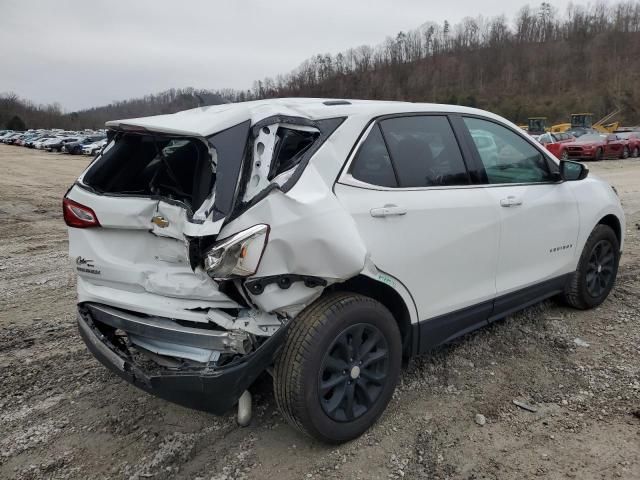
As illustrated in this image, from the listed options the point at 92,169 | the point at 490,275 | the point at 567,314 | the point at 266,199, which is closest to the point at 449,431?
the point at 490,275

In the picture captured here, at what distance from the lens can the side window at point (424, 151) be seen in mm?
3041

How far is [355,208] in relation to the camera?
269cm

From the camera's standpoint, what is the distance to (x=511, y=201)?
3543mm

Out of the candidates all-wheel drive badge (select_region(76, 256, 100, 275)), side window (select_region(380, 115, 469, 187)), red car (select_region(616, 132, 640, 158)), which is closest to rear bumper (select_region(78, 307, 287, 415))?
all-wheel drive badge (select_region(76, 256, 100, 275))

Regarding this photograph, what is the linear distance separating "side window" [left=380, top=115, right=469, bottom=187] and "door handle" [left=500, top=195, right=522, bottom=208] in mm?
330

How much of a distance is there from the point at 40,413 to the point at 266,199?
202cm

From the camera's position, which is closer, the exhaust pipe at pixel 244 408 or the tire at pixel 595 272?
the exhaust pipe at pixel 244 408

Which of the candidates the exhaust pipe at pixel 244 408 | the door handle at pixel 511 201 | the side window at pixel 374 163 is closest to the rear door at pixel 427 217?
the side window at pixel 374 163

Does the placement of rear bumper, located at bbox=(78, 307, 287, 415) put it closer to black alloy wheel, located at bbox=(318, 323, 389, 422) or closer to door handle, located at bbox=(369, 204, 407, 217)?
black alloy wheel, located at bbox=(318, 323, 389, 422)

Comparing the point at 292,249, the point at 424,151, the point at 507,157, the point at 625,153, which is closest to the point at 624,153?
the point at 625,153

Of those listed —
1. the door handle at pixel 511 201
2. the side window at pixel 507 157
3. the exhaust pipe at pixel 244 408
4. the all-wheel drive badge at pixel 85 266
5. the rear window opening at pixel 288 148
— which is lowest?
the exhaust pipe at pixel 244 408

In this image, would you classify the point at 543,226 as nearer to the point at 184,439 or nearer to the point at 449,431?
the point at 449,431

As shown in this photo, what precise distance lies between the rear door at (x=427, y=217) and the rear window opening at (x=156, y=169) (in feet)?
2.24

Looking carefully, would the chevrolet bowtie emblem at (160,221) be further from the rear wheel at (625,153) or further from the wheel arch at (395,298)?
the rear wheel at (625,153)
